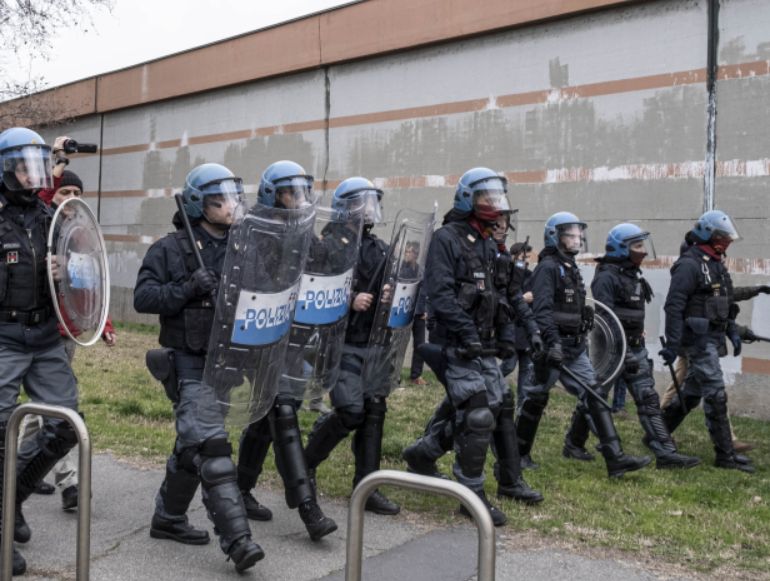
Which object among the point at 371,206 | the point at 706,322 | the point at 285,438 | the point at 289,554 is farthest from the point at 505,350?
the point at 706,322

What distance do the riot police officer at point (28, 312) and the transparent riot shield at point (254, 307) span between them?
84cm

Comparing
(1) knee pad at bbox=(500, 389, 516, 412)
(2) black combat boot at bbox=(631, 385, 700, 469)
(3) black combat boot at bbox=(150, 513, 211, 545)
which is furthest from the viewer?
(2) black combat boot at bbox=(631, 385, 700, 469)

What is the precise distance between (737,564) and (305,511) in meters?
2.25

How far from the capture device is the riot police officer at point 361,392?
18.5ft

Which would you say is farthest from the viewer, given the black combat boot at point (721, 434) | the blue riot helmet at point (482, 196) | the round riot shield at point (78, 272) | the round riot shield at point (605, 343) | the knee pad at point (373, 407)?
the round riot shield at point (605, 343)

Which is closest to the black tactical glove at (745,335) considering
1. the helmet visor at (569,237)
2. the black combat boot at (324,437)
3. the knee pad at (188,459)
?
the helmet visor at (569,237)

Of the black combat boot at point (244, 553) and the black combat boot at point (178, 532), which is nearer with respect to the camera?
the black combat boot at point (244, 553)

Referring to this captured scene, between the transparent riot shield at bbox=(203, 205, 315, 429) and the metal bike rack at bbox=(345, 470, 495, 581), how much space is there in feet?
5.82

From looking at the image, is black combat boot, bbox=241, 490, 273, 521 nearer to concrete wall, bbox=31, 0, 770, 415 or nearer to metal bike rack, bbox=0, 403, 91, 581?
metal bike rack, bbox=0, 403, 91, 581

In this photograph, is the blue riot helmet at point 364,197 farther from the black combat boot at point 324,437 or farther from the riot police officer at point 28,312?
the riot police officer at point 28,312

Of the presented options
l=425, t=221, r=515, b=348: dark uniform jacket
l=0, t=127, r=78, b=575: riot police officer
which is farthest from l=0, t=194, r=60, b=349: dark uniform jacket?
l=425, t=221, r=515, b=348: dark uniform jacket

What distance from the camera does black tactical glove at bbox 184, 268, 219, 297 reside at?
4.56 m

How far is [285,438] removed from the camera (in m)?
5.14

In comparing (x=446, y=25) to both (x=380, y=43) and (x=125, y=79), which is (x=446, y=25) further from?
(x=125, y=79)
